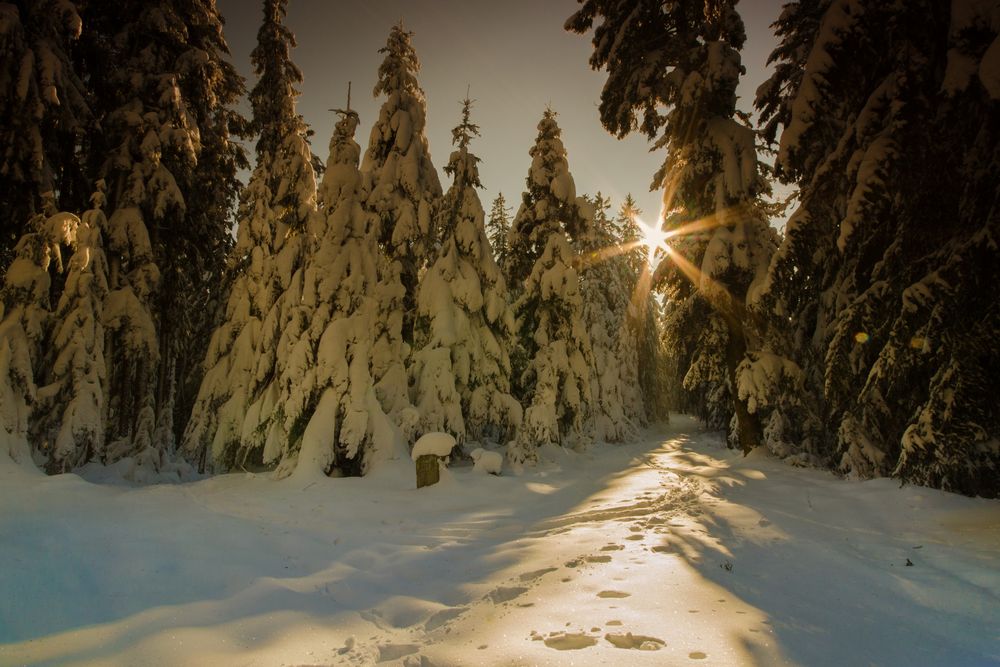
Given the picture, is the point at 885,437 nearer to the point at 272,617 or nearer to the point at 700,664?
the point at 700,664

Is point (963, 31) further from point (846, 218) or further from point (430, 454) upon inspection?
point (430, 454)

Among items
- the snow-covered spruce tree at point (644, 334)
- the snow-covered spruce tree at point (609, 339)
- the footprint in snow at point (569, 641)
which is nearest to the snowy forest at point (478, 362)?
the footprint in snow at point (569, 641)

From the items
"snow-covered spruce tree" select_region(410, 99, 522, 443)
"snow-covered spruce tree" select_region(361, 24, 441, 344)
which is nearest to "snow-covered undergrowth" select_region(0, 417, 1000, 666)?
"snow-covered spruce tree" select_region(410, 99, 522, 443)

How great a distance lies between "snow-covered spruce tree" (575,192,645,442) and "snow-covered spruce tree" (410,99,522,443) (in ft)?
25.4

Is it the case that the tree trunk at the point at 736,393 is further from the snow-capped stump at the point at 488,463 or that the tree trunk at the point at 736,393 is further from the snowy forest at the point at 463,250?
the snow-capped stump at the point at 488,463

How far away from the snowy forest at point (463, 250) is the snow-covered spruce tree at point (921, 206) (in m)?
0.03

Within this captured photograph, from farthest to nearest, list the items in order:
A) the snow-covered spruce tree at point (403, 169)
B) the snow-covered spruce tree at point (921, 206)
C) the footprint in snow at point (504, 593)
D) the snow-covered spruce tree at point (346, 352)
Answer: the snow-covered spruce tree at point (403, 169) < the snow-covered spruce tree at point (346, 352) < the snow-covered spruce tree at point (921, 206) < the footprint in snow at point (504, 593)

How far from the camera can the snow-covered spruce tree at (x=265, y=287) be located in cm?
1298

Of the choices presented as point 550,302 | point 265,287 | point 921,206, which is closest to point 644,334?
point 550,302

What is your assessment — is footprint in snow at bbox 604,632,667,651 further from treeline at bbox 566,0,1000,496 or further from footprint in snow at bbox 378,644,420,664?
treeline at bbox 566,0,1000,496

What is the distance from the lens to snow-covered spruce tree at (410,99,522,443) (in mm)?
14742

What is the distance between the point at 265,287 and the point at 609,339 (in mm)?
A: 17905

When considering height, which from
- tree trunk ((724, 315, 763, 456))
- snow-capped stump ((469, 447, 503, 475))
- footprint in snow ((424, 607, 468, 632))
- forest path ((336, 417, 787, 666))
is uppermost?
tree trunk ((724, 315, 763, 456))

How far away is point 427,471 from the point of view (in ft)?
33.2
